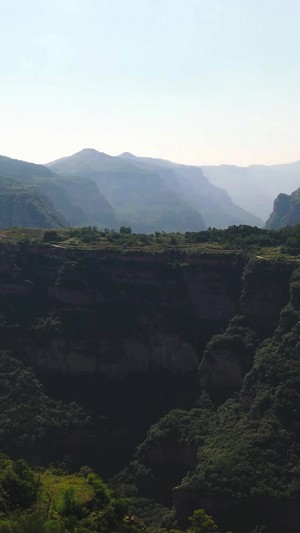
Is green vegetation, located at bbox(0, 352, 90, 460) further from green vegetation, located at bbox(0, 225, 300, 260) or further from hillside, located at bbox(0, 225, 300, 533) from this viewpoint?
green vegetation, located at bbox(0, 225, 300, 260)

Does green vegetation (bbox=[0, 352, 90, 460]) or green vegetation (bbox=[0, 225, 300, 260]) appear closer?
green vegetation (bbox=[0, 352, 90, 460])

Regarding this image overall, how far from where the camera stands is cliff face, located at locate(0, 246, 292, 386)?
235 feet

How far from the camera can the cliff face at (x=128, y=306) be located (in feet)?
235

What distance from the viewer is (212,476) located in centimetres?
5178

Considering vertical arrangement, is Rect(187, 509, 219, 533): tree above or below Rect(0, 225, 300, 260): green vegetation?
below

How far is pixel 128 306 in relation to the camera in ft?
248

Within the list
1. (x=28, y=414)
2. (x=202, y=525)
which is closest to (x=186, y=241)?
(x=28, y=414)

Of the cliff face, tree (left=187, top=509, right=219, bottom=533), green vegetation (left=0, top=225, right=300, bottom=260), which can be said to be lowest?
tree (left=187, top=509, right=219, bottom=533)

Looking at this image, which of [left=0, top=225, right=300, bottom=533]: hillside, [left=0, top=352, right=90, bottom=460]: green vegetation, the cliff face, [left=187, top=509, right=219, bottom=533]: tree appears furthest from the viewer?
the cliff face

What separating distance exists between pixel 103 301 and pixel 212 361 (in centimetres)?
1644

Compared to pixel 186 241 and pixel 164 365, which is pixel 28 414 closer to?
pixel 164 365

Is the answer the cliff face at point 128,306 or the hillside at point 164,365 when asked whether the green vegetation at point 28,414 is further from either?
the cliff face at point 128,306

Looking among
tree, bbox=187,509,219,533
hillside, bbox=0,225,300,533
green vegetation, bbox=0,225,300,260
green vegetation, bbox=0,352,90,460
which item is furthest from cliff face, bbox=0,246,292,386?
tree, bbox=187,509,219,533

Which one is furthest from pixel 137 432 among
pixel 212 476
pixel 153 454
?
pixel 212 476
